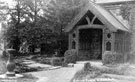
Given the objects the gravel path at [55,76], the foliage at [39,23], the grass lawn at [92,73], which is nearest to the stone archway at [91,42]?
the foliage at [39,23]

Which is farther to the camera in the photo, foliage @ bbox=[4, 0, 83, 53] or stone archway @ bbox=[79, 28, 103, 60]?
foliage @ bbox=[4, 0, 83, 53]

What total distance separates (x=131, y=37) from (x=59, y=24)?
7807 millimetres

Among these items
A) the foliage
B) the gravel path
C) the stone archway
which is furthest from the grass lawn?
the foliage

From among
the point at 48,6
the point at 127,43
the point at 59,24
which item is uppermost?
the point at 48,6

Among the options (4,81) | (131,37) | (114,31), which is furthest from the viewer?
Answer: (131,37)

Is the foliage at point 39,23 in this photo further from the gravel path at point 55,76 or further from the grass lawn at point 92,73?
the grass lawn at point 92,73

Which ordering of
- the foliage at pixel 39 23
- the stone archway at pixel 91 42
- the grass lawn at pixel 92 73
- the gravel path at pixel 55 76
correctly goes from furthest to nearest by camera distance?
1. the foliage at pixel 39 23
2. the stone archway at pixel 91 42
3. the grass lawn at pixel 92 73
4. the gravel path at pixel 55 76

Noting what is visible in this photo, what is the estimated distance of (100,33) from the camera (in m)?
22.6

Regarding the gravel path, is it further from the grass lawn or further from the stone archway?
the stone archway

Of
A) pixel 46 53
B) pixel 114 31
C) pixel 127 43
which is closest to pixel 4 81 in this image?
pixel 114 31

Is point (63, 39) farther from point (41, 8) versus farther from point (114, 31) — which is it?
point (114, 31)

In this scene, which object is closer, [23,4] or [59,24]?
[59,24]

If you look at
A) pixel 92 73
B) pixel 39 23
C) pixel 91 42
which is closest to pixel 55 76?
pixel 92 73

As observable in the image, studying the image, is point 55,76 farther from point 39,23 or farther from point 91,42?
point 39,23
